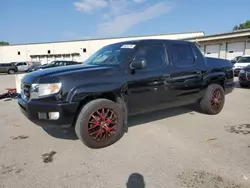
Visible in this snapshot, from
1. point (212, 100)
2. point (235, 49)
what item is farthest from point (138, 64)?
point (235, 49)

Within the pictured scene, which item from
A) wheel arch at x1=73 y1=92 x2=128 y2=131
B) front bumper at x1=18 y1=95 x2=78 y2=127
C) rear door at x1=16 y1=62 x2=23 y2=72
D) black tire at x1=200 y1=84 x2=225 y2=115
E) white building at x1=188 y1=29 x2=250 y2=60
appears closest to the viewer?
front bumper at x1=18 y1=95 x2=78 y2=127

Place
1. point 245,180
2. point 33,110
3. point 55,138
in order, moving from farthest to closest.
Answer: point 55,138, point 33,110, point 245,180

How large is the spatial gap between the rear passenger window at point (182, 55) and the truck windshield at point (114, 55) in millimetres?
1047

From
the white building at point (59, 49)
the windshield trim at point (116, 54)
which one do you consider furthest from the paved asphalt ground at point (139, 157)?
the white building at point (59, 49)

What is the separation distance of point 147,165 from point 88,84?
153cm

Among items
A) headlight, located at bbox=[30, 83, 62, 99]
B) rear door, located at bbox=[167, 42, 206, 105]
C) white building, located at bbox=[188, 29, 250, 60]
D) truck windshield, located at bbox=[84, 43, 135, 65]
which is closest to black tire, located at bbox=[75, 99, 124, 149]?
headlight, located at bbox=[30, 83, 62, 99]

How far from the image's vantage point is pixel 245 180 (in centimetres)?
268

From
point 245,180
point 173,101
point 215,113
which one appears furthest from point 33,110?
point 215,113

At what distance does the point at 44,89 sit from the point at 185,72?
2.94 meters

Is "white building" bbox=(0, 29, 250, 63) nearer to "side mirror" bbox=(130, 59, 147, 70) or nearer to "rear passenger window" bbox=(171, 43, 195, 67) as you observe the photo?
"rear passenger window" bbox=(171, 43, 195, 67)

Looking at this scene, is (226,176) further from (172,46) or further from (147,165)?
(172,46)

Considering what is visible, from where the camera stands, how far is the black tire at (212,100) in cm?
537

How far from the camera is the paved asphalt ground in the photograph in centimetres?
274

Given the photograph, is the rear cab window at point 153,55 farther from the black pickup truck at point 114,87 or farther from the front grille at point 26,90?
the front grille at point 26,90
